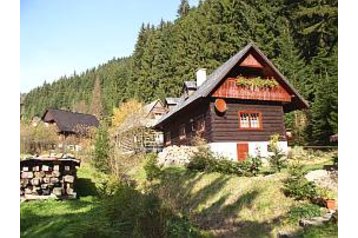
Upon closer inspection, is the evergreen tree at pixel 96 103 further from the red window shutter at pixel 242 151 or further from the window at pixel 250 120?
the window at pixel 250 120

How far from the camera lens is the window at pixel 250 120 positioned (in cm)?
739

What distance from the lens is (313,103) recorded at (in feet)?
12.8

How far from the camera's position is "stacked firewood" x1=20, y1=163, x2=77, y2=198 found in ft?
15.4

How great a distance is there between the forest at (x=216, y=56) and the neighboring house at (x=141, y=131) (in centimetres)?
26

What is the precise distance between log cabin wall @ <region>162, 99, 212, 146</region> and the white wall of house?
32cm

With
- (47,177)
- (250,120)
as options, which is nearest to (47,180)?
(47,177)

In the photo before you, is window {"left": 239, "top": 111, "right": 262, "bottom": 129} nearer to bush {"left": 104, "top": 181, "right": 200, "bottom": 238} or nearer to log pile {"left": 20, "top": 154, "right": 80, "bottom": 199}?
log pile {"left": 20, "top": 154, "right": 80, "bottom": 199}

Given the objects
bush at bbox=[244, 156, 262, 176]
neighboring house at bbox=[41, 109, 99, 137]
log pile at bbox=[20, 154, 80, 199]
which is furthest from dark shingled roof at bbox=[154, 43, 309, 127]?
log pile at bbox=[20, 154, 80, 199]

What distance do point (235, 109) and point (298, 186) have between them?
12.5 feet

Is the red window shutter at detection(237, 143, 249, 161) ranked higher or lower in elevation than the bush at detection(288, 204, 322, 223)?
higher

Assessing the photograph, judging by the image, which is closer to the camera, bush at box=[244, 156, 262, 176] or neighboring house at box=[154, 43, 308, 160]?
bush at box=[244, 156, 262, 176]
